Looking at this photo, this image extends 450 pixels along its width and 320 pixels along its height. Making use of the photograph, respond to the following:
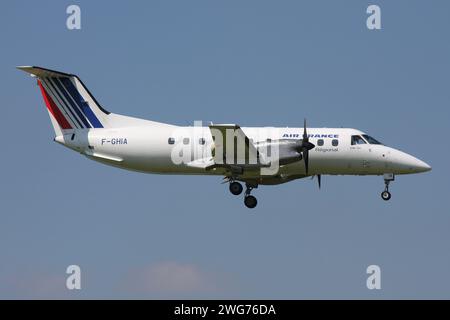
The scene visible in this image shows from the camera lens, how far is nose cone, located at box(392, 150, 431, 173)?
42.8 meters

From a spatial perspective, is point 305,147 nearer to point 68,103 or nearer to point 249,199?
point 249,199

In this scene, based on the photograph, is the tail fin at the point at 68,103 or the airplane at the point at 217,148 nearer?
the airplane at the point at 217,148

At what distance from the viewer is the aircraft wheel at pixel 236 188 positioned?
138 feet

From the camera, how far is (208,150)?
4162 centimetres

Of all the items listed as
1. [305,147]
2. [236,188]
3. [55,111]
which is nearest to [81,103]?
[55,111]

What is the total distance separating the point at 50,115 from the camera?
43.6 meters

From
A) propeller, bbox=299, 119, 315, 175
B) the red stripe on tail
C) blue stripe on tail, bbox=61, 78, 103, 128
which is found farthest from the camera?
blue stripe on tail, bbox=61, 78, 103, 128

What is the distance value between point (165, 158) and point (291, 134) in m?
5.61

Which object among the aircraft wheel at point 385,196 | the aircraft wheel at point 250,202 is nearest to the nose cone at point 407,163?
the aircraft wheel at point 385,196

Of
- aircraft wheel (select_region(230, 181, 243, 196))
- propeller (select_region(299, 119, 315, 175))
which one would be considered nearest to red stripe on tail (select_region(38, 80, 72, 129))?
aircraft wheel (select_region(230, 181, 243, 196))

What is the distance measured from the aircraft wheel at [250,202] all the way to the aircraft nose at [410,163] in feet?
21.7

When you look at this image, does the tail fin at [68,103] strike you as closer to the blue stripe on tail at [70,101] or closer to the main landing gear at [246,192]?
the blue stripe on tail at [70,101]

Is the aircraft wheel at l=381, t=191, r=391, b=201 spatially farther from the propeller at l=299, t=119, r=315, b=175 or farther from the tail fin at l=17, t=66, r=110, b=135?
the tail fin at l=17, t=66, r=110, b=135

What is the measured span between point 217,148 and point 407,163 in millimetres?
8719
